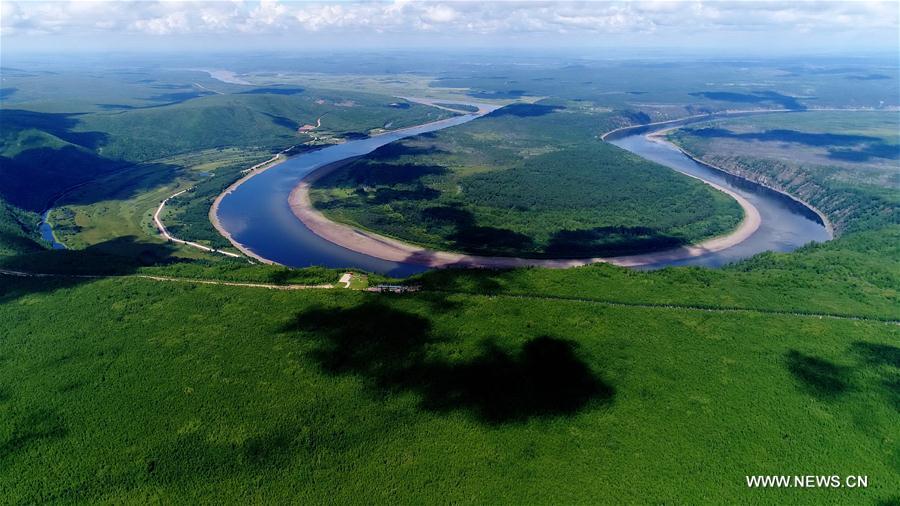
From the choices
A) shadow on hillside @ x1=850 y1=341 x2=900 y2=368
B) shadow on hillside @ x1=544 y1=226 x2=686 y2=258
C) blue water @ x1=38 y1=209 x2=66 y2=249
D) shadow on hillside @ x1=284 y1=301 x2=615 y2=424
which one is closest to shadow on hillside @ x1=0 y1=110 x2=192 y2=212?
blue water @ x1=38 y1=209 x2=66 y2=249

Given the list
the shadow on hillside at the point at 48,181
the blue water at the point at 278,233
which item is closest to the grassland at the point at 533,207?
the blue water at the point at 278,233

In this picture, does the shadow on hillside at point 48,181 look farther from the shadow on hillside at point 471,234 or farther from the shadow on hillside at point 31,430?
the shadow on hillside at point 31,430

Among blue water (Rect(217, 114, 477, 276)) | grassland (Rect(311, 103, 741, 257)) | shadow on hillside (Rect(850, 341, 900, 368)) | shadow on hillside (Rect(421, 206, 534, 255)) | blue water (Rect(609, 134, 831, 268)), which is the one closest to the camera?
shadow on hillside (Rect(850, 341, 900, 368))

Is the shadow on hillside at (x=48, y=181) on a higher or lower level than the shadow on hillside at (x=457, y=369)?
higher

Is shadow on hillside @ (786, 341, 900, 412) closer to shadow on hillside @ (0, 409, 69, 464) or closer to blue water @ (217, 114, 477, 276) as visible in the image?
shadow on hillside @ (0, 409, 69, 464)

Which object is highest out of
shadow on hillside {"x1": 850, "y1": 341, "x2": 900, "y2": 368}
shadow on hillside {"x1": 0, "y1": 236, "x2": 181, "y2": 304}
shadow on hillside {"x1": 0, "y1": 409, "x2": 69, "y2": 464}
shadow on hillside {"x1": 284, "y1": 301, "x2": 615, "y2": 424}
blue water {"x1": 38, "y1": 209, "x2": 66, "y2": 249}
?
shadow on hillside {"x1": 0, "y1": 236, "x2": 181, "y2": 304}

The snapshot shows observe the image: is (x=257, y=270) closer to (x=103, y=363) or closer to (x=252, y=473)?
(x=103, y=363)
